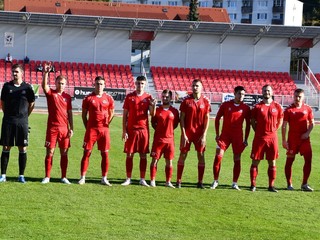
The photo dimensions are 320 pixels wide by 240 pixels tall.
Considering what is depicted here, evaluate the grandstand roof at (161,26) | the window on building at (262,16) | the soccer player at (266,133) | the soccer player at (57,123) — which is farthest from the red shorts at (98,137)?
the window on building at (262,16)

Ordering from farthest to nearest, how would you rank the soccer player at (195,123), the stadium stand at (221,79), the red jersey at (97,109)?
the stadium stand at (221,79) → the soccer player at (195,123) → the red jersey at (97,109)

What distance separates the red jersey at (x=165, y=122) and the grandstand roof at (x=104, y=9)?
3881 cm

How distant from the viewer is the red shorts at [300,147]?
10.6m

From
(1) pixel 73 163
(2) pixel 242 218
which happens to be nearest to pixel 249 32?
(1) pixel 73 163

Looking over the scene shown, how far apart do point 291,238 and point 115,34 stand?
3428 cm

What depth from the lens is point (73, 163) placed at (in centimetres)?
1260

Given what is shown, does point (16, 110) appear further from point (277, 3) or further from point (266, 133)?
point (277, 3)

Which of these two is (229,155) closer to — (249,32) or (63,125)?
(63,125)

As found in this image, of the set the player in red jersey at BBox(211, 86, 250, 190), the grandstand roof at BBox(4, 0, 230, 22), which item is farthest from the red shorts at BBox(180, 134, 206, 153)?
the grandstand roof at BBox(4, 0, 230, 22)

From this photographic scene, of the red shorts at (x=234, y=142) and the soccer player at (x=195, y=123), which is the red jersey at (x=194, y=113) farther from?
the red shorts at (x=234, y=142)

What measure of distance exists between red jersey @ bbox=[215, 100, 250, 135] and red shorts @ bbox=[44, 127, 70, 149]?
2576 millimetres

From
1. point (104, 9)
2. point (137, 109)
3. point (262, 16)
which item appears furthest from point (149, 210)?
point (262, 16)

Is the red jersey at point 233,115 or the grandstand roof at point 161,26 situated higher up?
the grandstand roof at point 161,26

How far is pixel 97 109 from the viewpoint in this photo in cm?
998
